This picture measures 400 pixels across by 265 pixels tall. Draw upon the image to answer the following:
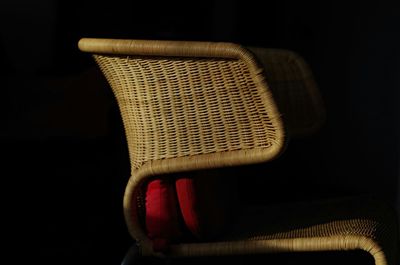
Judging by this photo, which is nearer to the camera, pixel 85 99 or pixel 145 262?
pixel 145 262

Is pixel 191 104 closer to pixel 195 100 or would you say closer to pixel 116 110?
pixel 195 100

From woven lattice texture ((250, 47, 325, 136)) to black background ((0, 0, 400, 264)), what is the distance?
28.1 inches

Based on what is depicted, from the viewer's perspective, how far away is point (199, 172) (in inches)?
49.9

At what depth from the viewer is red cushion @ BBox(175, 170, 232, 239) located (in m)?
1.23

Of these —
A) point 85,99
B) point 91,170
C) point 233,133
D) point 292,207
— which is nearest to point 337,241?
point 233,133

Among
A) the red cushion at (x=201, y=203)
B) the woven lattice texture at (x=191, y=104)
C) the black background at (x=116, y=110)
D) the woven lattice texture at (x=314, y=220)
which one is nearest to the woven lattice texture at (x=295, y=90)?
the woven lattice texture at (x=314, y=220)

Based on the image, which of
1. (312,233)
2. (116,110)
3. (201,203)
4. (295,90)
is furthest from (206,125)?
(116,110)

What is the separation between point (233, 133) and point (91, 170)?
119cm

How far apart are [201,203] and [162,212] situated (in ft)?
0.24

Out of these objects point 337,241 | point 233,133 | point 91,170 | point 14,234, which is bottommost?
point 14,234

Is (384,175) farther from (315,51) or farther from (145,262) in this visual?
(145,262)

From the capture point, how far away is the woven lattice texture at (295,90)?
167cm

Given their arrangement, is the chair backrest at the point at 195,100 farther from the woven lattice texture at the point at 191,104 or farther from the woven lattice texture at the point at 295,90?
the woven lattice texture at the point at 295,90

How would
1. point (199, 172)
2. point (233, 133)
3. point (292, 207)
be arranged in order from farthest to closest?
point (292, 207) < point (199, 172) < point (233, 133)
